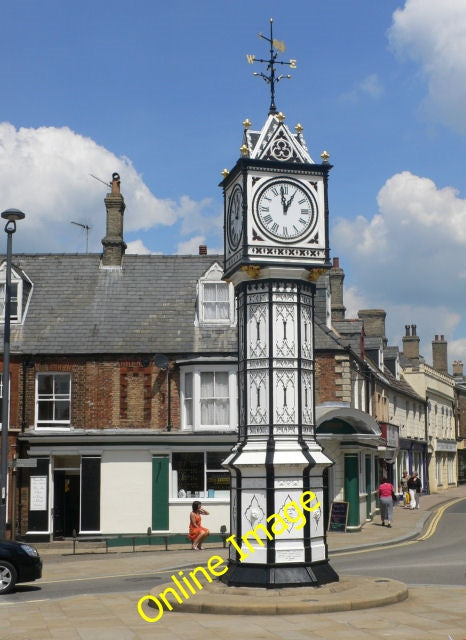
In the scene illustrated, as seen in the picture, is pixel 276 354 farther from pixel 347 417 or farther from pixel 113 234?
pixel 113 234

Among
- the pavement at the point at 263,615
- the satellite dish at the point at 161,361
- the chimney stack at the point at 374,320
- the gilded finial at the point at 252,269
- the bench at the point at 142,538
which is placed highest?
the chimney stack at the point at 374,320

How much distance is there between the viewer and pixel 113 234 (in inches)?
1294

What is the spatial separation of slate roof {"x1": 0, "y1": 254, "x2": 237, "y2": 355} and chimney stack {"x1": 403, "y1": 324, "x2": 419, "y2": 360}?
32.8m

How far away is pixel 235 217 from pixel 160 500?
15094mm

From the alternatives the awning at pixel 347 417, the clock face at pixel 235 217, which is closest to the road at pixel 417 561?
the awning at pixel 347 417

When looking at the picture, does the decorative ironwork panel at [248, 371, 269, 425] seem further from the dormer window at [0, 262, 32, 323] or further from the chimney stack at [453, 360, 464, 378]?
the chimney stack at [453, 360, 464, 378]

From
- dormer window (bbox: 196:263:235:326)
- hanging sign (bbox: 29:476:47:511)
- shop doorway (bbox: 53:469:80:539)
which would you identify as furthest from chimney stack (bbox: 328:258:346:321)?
hanging sign (bbox: 29:476:47:511)

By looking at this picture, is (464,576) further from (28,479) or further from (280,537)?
(28,479)

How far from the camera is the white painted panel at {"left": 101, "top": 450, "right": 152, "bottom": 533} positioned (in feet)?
94.1

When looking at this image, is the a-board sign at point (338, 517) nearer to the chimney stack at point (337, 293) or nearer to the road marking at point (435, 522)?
the road marking at point (435, 522)

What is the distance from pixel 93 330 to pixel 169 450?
201 inches

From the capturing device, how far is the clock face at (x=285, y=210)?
51.1 ft

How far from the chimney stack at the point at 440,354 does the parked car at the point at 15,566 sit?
182ft

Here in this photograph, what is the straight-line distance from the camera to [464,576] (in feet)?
58.2
